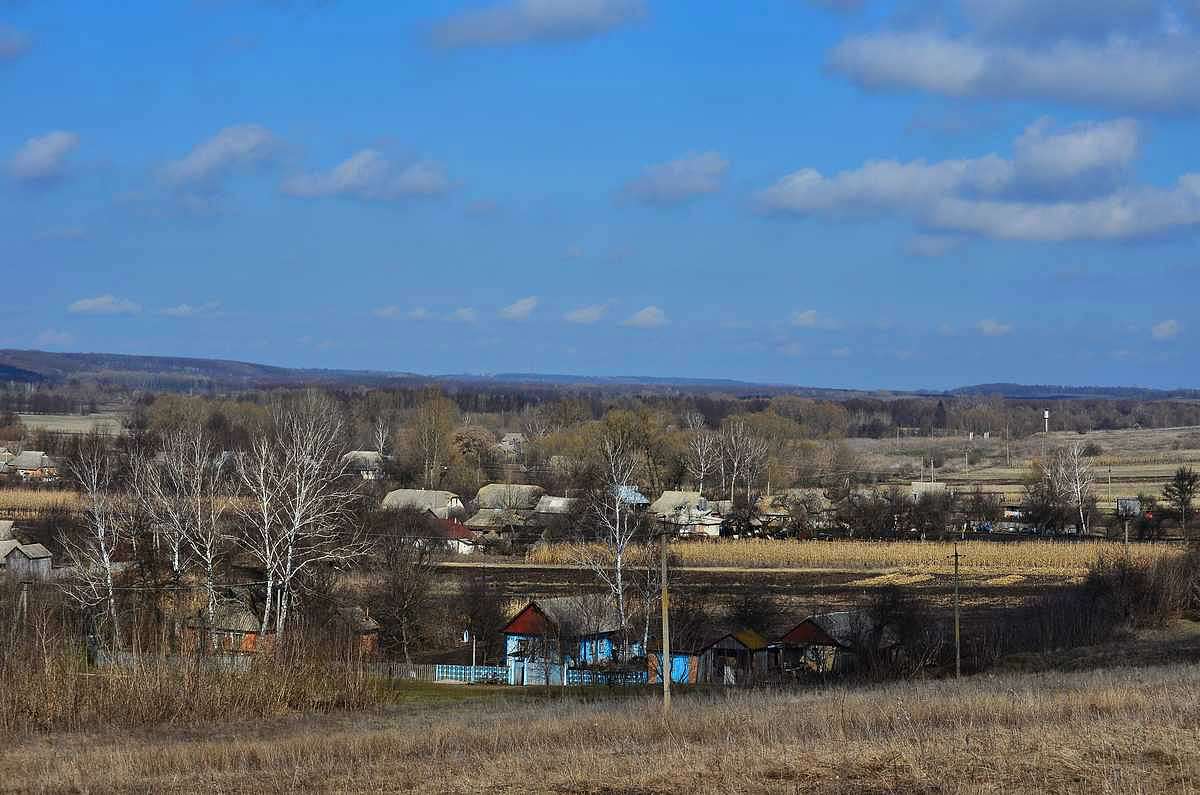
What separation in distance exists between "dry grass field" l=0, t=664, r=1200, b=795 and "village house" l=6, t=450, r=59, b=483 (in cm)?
8791

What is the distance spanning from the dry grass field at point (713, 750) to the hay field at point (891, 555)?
143 ft

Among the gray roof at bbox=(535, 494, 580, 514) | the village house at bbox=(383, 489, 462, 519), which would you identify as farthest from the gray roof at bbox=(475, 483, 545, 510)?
the village house at bbox=(383, 489, 462, 519)

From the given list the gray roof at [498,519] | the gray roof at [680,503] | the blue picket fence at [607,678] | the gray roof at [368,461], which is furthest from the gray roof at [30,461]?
the blue picket fence at [607,678]

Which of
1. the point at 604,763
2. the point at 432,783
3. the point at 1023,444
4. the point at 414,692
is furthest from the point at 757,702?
the point at 1023,444

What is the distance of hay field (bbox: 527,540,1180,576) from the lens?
216 ft

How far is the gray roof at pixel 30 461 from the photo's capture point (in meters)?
110

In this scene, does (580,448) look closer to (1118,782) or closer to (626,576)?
(626,576)

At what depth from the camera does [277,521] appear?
1682 inches

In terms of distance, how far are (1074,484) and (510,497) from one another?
3682 cm

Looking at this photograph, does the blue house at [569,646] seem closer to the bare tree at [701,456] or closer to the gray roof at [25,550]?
the gray roof at [25,550]

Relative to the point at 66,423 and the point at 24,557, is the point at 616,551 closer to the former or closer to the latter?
the point at 24,557

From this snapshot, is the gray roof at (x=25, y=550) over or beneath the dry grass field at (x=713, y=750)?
beneath

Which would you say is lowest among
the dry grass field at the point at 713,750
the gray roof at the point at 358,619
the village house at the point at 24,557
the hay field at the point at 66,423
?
the gray roof at the point at 358,619

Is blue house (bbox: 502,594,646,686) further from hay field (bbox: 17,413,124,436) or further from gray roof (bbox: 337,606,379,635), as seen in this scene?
hay field (bbox: 17,413,124,436)
